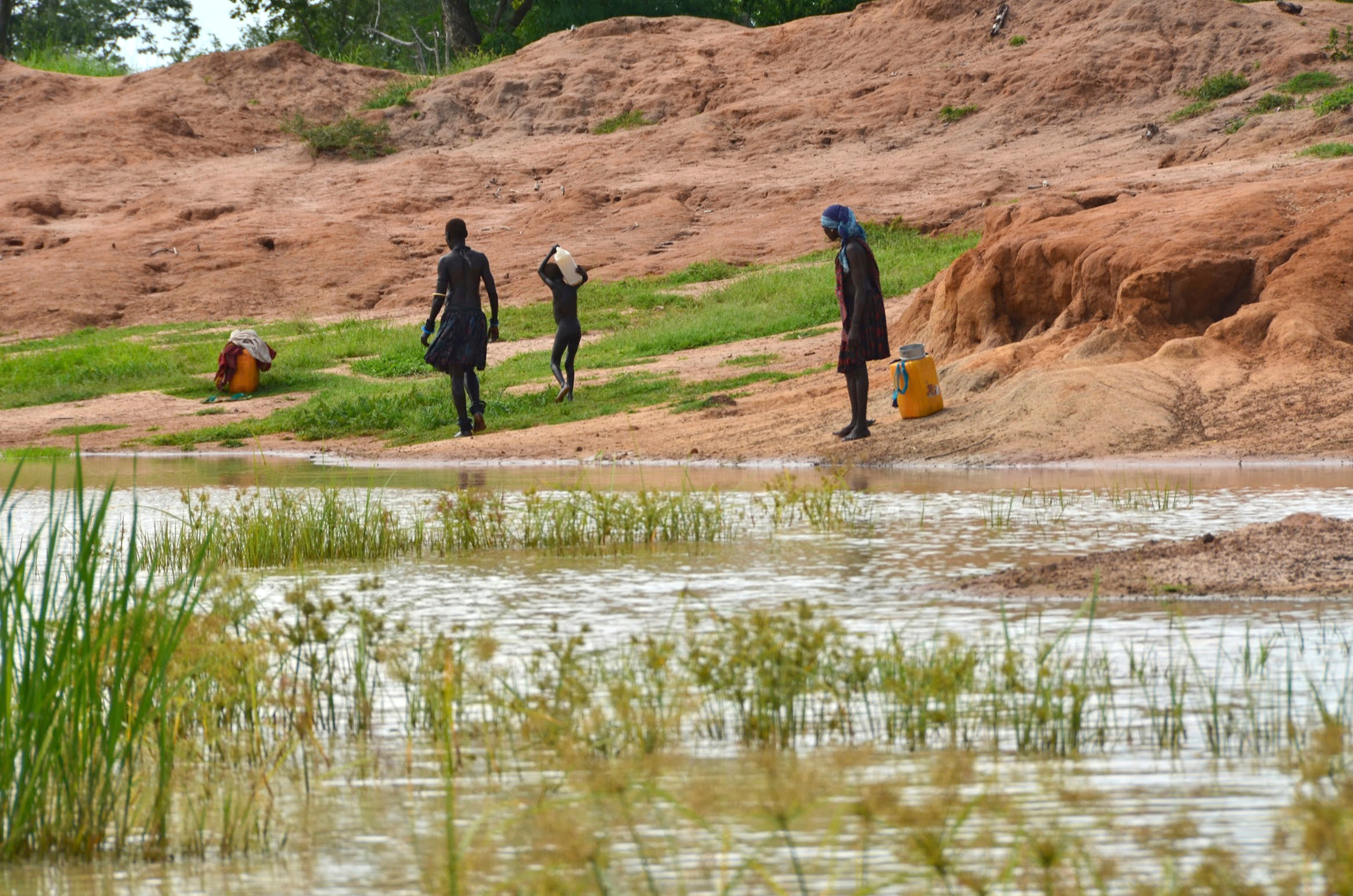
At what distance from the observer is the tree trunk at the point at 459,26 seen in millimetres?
47938

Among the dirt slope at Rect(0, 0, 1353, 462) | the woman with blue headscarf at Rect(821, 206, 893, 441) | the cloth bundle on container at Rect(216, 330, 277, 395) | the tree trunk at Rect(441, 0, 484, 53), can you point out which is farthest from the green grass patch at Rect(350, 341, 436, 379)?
the tree trunk at Rect(441, 0, 484, 53)

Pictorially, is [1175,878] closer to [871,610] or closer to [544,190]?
[871,610]

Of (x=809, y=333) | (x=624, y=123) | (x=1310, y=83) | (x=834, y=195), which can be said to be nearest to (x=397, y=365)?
(x=809, y=333)

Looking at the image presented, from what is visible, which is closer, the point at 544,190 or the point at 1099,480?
the point at 1099,480

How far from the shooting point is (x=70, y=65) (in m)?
46.9

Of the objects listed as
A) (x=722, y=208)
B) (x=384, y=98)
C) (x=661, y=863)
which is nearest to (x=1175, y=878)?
(x=661, y=863)

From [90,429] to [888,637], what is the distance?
53.4 ft

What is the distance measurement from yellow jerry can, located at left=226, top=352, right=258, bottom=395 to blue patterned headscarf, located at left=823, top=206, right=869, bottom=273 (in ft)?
36.8

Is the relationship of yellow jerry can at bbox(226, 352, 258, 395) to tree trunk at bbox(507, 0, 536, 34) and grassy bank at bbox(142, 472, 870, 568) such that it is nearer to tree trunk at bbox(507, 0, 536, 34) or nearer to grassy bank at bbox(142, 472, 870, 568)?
grassy bank at bbox(142, 472, 870, 568)

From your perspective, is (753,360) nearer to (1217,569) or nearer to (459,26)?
(1217,569)

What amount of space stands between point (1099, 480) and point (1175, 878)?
8.89 meters

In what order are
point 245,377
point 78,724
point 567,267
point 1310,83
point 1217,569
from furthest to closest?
point 1310,83 < point 245,377 < point 567,267 < point 1217,569 < point 78,724

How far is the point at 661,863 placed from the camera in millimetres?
3404

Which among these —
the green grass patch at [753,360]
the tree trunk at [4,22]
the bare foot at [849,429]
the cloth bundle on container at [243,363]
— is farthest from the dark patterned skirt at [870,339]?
the tree trunk at [4,22]
